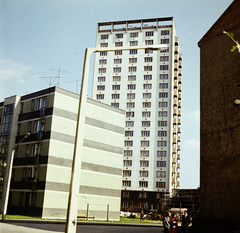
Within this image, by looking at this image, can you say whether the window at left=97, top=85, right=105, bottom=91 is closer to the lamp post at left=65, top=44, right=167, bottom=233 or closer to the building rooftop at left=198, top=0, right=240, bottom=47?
the building rooftop at left=198, top=0, right=240, bottom=47

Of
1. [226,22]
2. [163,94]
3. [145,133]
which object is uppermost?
[163,94]

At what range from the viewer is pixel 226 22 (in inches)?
914

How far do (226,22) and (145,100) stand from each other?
50543 millimetres

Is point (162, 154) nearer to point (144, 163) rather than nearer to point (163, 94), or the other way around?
point (144, 163)

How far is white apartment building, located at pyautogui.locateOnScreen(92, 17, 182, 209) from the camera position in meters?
68.6

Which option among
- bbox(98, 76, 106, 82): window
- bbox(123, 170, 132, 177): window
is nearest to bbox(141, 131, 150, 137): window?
A: bbox(123, 170, 132, 177): window

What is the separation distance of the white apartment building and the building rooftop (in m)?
46.5

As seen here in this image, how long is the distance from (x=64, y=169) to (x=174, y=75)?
43.6 metres

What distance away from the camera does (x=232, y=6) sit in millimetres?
23656

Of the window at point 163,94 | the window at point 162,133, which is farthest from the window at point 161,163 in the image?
the window at point 163,94

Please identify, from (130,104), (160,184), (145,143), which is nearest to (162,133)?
(145,143)

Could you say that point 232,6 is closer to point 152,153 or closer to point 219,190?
point 219,190

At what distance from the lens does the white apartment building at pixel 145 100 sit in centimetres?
6862

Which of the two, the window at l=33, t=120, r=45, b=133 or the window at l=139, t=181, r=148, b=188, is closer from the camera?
the window at l=33, t=120, r=45, b=133
